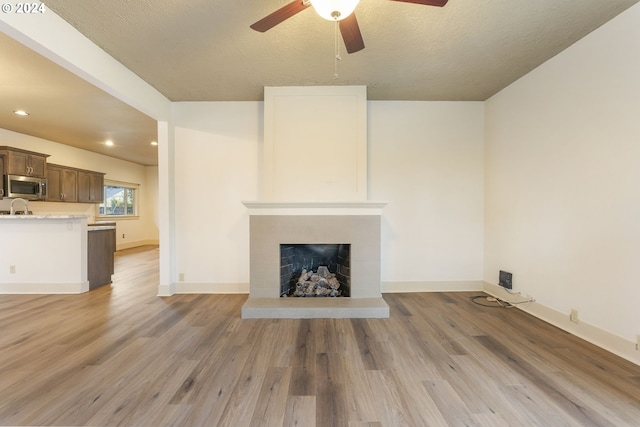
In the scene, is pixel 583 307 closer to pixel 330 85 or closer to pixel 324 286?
pixel 324 286

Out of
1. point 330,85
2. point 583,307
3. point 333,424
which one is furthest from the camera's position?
point 330,85

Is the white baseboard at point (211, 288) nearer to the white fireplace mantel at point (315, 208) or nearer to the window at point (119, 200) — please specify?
the white fireplace mantel at point (315, 208)

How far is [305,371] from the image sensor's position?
1816 mm

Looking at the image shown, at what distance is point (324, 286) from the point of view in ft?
10.6

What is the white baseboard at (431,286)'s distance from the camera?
→ 11.6ft

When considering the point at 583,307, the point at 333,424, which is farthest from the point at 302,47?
the point at 583,307

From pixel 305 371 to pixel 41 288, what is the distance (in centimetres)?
409

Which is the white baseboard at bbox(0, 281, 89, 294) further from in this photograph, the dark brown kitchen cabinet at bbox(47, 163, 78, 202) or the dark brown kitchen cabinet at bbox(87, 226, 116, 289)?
the dark brown kitchen cabinet at bbox(47, 163, 78, 202)

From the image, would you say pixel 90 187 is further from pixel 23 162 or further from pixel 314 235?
pixel 314 235

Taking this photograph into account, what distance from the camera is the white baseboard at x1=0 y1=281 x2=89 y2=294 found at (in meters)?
3.49

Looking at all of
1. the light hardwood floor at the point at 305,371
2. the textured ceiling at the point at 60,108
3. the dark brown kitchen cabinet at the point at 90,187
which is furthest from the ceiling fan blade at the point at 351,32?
the dark brown kitchen cabinet at the point at 90,187

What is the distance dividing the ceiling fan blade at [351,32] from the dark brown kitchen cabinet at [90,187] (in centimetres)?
703

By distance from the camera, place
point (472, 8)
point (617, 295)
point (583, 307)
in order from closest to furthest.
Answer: point (472, 8), point (617, 295), point (583, 307)

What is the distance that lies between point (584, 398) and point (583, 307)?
1070 millimetres
